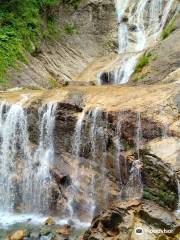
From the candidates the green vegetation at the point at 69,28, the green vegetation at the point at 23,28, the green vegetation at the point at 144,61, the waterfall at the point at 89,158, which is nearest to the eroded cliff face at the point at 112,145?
the waterfall at the point at 89,158

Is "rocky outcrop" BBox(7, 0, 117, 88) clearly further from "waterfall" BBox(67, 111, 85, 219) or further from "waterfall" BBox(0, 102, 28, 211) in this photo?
"waterfall" BBox(67, 111, 85, 219)

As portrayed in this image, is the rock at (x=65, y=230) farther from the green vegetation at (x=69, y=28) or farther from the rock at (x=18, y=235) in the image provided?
the green vegetation at (x=69, y=28)

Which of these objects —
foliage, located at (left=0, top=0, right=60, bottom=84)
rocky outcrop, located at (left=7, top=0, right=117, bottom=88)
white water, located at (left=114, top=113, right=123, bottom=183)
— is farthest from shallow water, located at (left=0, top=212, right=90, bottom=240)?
foliage, located at (left=0, top=0, right=60, bottom=84)

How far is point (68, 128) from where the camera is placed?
51.2 ft

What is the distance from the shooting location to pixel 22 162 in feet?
53.7

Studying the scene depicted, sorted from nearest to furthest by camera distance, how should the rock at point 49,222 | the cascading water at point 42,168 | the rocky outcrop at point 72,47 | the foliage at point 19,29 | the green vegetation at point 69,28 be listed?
the rock at point 49,222, the cascading water at point 42,168, the rocky outcrop at point 72,47, the foliage at point 19,29, the green vegetation at point 69,28

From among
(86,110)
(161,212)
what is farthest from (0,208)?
(161,212)

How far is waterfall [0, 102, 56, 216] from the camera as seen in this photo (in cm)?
1582

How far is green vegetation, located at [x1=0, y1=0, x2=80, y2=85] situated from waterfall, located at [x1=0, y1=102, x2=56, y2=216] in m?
5.07

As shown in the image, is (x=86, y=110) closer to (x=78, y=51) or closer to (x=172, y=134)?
(x=172, y=134)

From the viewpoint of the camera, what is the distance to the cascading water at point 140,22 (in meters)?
26.5

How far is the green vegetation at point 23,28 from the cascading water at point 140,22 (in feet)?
9.97

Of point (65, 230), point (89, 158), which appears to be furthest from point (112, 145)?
point (65, 230)

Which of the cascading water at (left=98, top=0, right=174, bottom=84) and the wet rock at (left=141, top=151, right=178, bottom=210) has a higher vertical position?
the cascading water at (left=98, top=0, right=174, bottom=84)
